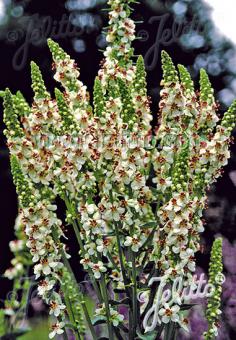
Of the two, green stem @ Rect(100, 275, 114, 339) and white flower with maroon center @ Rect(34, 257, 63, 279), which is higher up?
white flower with maroon center @ Rect(34, 257, 63, 279)

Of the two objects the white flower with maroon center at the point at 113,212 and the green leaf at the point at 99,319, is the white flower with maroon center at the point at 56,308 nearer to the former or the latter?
the green leaf at the point at 99,319

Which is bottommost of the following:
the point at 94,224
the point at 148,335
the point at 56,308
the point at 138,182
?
the point at 148,335

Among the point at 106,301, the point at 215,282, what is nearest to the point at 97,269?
the point at 106,301

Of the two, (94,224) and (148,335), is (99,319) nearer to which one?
(148,335)

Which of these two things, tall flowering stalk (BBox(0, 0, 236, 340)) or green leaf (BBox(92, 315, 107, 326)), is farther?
green leaf (BBox(92, 315, 107, 326))

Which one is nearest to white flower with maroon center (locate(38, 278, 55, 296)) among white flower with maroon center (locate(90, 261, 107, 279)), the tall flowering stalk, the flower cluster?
the tall flowering stalk

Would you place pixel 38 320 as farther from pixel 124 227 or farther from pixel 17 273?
pixel 124 227

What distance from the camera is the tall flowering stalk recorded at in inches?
80.0

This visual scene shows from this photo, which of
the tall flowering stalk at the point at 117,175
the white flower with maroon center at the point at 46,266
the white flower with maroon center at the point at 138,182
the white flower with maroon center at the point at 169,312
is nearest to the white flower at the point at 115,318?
the tall flowering stalk at the point at 117,175

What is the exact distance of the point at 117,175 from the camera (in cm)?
202

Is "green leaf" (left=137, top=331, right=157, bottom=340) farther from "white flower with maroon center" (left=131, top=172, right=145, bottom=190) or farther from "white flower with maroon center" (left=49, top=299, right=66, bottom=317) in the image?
"white flower with maroon center" (left=131, top=172, right=145, bottom=190)

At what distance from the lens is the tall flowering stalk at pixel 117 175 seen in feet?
6.66

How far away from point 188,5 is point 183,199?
12.2 feet

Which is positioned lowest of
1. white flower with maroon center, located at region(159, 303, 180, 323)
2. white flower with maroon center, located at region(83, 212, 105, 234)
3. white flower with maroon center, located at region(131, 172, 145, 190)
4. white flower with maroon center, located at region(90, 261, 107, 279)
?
white flower with maroon center, located at region(159, 303, 180, 323)
